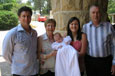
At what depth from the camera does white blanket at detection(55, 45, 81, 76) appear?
184 cm

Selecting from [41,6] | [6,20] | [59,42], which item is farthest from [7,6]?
[41,6]

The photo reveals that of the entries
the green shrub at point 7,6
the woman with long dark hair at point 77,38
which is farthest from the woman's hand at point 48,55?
the green shrub at point 7,6

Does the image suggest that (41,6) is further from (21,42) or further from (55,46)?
(21,42)

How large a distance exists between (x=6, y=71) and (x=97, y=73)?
2537mm

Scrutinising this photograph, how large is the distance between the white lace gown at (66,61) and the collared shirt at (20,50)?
31cm

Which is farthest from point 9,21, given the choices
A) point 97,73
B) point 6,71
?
point 97,73

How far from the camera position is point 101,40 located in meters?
1.90

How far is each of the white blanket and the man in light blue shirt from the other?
32 centimetres

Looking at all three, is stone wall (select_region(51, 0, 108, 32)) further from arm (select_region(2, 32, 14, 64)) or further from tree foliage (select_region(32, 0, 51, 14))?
tree foliage (select_region(32, 0, 51, 14))

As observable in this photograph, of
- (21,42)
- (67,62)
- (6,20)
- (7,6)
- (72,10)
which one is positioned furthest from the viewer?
(7,6)

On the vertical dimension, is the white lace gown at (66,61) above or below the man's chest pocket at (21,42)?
below

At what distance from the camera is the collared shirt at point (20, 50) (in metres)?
1.75

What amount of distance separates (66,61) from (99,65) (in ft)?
1.43

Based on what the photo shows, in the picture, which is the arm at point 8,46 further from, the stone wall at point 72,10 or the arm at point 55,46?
the stone wall at point 72,10
